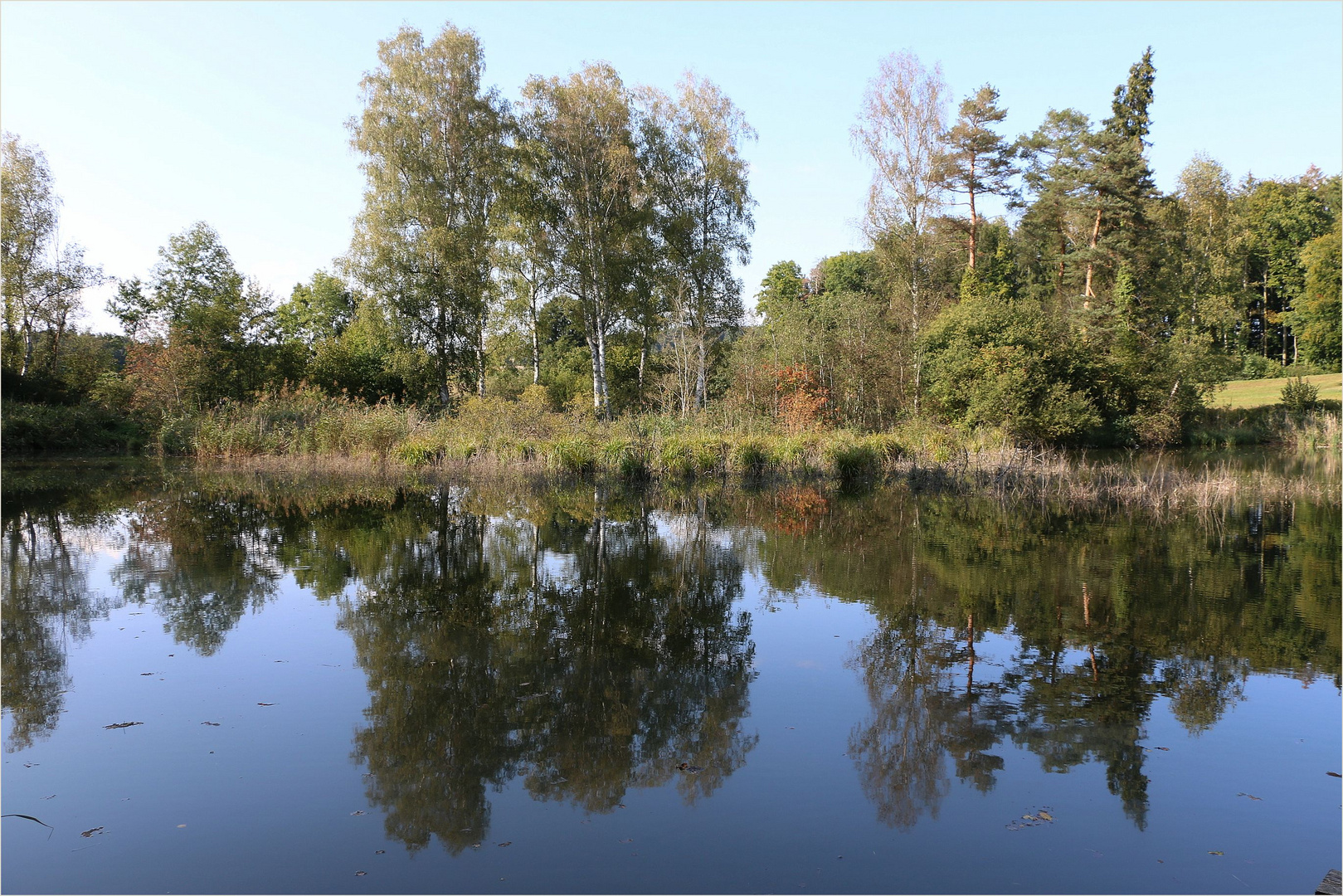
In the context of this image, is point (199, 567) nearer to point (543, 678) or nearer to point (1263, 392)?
point (543, 678)

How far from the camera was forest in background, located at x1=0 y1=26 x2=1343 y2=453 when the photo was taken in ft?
72.4

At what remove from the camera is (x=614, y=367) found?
101 ft

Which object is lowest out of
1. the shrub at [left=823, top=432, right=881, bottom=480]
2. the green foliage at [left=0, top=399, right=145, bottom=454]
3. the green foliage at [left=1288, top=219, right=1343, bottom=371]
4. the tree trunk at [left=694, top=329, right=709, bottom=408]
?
the shrub at [left=823, top=432, right=881, bottom=480]

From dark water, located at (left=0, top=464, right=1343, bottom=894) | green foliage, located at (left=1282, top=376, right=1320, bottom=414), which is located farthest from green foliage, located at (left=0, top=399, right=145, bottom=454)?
green foliage, located at (left=1282, top=376, right=1320, bottom=414)

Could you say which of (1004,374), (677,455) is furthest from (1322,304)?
(677,455)

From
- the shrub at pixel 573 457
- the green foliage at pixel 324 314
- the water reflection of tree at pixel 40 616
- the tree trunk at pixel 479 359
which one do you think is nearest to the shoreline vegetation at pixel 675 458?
the shrub at pixel 573 457

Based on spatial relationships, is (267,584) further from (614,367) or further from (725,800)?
(614,367)

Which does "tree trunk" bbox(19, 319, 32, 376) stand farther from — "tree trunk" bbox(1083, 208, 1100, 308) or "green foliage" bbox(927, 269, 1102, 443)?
"tree trunk" bbox(1083, 208, 1100, 308)

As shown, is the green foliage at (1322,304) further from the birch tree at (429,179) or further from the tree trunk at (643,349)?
the birch tree at (429,179)

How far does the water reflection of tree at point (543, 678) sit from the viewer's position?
3756mm

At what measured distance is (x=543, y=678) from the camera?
5.02 m

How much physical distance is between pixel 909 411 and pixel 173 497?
1673 centimetres

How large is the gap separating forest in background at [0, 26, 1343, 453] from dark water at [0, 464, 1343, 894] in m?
10.9

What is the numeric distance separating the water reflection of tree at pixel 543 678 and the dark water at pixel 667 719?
1.0 inches
